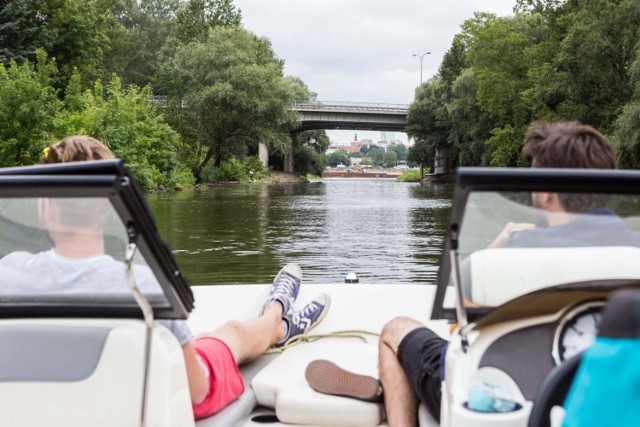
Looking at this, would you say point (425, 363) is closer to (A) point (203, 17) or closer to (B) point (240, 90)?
(B) point (240, 90)

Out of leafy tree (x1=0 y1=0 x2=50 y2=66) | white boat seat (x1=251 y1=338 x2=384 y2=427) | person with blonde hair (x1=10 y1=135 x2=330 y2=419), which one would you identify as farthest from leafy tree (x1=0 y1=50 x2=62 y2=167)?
person with blonde hair (x1=10 y1=135 x2=330 y2=419)

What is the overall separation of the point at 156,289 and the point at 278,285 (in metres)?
Answer: 2.24

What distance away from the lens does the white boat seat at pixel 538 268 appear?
1.82m

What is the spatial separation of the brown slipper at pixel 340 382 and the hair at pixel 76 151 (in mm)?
1238

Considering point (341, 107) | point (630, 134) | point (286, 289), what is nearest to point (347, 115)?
point (341, 107)

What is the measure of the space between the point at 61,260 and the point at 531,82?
36908mm

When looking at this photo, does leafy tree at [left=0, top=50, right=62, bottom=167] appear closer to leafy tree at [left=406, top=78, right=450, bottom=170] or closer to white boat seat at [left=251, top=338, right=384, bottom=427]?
white boat seat at [left=251, top=338, right=384, bottom=427]

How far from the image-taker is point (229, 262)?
10727mm

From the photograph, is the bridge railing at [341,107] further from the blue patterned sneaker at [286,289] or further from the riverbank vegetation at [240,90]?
the blue patterned sneaker at [286,289]

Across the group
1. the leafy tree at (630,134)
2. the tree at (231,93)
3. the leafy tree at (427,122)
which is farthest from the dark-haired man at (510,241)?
the leafy tree at (427,122)

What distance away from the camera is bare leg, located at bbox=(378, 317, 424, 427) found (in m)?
2.55

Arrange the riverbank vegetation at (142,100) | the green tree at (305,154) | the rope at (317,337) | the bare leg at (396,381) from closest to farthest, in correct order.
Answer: the bare leg at (396,381), the rope at (317,337), the riverbank vegetation at (142,100), the green tree at (305,154)

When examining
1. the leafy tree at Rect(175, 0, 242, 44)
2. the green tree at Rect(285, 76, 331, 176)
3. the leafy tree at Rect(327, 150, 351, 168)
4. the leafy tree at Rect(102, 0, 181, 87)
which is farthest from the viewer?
the leafy tree at Rect(327, 150, 351, 168)

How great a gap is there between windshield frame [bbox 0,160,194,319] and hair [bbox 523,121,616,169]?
42.1 inches
